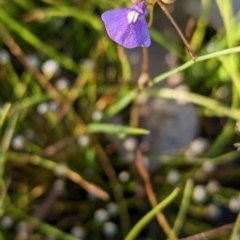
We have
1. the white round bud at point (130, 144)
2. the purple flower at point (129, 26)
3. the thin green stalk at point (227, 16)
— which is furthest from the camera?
the white round bud at point (130, 144)

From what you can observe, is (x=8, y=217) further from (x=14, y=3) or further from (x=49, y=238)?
(x=14, y=3)

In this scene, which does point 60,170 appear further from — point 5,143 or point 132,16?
point 132,16

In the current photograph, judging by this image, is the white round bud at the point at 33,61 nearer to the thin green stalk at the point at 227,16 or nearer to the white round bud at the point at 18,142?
the white round bud at the point at 18,142

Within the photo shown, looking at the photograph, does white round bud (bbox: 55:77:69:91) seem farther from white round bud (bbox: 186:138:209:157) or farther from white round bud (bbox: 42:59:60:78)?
white round bud (bbox: 186:138:209:157)

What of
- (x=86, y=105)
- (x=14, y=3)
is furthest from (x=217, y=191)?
(x=14, y=3)

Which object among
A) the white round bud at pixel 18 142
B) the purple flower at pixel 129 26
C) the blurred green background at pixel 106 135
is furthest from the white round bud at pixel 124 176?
the purple flower at pixel 129 26

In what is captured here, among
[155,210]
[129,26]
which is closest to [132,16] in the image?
[129,26]
